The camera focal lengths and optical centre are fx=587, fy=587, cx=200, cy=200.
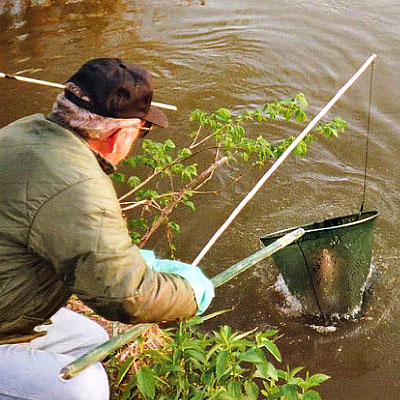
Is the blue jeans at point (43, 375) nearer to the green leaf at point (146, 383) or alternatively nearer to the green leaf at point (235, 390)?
the green leaf at point (146, 383)

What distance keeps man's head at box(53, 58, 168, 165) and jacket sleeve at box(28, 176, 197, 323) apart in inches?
8.7

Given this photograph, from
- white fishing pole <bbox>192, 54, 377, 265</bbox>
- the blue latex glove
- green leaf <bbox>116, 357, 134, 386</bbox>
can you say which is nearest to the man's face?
the blue latex glove

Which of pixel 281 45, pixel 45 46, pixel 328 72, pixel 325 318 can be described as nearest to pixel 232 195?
pixel 325 318

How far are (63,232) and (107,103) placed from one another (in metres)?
0.52

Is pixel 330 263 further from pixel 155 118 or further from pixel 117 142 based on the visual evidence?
pixel 117 142

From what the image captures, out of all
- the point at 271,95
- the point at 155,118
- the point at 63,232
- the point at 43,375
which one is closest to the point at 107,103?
the point at 155,118

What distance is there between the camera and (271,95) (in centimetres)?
680

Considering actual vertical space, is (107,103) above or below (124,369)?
above

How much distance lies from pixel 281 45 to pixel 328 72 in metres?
0.90

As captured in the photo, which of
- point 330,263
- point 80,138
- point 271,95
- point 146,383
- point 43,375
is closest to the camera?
point 80,138

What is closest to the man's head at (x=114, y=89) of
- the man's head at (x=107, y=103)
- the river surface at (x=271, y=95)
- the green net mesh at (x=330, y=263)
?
the man's head at (x=107, y=103)

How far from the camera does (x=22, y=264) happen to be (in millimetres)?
1983

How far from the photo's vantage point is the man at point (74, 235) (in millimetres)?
1834

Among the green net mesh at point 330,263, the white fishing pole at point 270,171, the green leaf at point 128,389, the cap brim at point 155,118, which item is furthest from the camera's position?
the green net mesh at point 330,263
